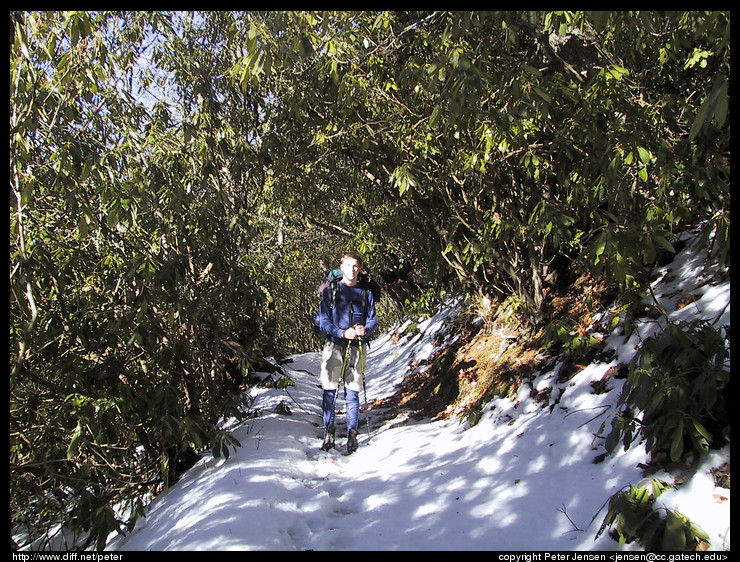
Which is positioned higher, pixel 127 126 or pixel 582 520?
pixel 127 126

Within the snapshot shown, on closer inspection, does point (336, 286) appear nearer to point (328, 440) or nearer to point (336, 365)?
point (336, 365)

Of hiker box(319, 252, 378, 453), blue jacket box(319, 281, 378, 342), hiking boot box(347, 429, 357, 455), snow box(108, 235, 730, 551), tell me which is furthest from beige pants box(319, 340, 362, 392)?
snow box(108, 235, 730, 551)

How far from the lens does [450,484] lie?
4.12m

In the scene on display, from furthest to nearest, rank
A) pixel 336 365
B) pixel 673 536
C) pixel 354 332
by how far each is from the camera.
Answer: pixel 336 365 < pixel 354 332 < pixel 673 536

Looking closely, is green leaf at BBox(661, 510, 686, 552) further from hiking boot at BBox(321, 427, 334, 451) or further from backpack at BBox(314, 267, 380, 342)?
backpack at BBox(314, 267, 380, 342)

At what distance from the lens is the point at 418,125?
599 centimetres

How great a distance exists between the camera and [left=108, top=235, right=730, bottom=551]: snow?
10.3 ft

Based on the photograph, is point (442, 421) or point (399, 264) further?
point (399, 264)

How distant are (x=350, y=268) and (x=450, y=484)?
2.45 metres

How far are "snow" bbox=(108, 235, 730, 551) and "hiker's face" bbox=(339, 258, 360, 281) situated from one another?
1.87 meters

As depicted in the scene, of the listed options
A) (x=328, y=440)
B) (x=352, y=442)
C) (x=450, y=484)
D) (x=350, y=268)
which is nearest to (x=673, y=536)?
(x=450, y=484)

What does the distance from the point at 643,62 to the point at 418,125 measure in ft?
8.07
